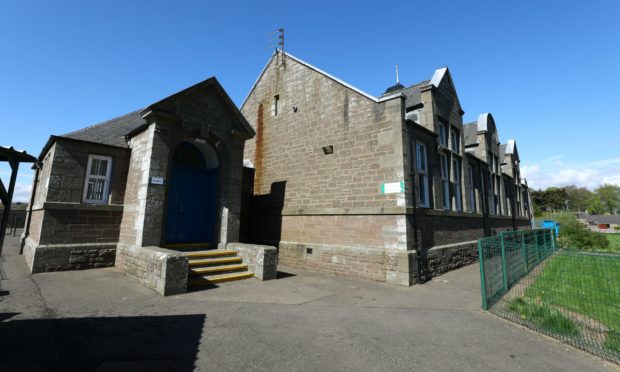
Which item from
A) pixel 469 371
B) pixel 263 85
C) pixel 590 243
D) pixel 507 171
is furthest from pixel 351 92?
pixel 590 243

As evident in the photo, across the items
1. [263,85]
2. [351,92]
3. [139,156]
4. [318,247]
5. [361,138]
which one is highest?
[263,85]

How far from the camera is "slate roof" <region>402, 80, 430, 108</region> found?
12.6m

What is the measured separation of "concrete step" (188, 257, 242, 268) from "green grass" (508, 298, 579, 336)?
7.32m

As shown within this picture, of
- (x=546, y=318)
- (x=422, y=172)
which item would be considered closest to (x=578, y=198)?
(x=422, y=172)

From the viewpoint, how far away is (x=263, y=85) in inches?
579

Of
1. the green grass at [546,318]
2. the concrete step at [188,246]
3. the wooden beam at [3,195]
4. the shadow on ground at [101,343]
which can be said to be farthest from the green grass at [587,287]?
the wooden beam at [3,195]

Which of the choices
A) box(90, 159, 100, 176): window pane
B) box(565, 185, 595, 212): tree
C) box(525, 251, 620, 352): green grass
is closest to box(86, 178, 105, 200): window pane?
box(90, 159, 100, 176): window pane

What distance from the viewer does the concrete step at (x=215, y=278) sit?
745 centimetres

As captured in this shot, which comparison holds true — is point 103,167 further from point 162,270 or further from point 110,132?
point 162,270

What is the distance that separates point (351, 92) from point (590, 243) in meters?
21.1

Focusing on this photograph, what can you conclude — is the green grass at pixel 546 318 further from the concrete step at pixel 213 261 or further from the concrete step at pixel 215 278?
the concrete step at pixel 213 261

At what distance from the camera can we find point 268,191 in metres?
13.3

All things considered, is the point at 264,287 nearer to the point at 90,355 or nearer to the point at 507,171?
the point at 90,355

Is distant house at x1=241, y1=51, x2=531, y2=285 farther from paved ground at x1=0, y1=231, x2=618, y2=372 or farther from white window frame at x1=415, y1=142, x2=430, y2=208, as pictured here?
paved ground at x1=0, y1=231, x2=618, y2=372
